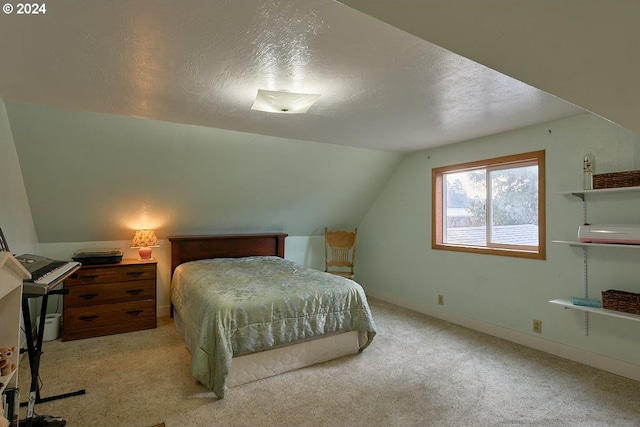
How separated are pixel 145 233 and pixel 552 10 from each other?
394 cm

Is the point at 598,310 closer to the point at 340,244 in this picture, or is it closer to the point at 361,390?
the point at 361,390

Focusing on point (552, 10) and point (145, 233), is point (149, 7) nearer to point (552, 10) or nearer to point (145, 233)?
point (552, 10)

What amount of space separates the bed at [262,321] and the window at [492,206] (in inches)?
65.8

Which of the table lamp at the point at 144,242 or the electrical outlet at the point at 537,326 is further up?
the table lamp at the point at 144,242

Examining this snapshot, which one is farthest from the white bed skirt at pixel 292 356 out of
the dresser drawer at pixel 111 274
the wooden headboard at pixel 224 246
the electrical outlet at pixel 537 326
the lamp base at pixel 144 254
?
the electrical outlet at pixel 537 326

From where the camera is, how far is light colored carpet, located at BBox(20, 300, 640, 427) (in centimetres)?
199

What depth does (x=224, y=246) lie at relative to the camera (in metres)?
4.32

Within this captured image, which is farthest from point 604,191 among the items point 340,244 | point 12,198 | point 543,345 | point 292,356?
point 12,198

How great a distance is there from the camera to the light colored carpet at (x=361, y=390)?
1.99 meters

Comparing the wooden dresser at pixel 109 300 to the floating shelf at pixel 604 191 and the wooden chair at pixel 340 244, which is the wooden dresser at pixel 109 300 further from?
the floating shelf at pixel 604 191

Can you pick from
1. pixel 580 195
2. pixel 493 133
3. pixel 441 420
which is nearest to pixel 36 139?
pixel 441 420

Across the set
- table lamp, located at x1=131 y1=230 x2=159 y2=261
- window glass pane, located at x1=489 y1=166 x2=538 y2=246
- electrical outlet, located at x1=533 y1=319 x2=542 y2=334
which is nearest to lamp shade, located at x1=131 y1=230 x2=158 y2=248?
table lamp, located at x1=131 y1=230 x2=159 y2=261

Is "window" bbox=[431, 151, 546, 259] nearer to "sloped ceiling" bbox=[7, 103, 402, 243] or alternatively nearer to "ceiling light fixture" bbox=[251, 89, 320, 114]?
"sloped ceiling" bbox=[7, 103, 402, 243]

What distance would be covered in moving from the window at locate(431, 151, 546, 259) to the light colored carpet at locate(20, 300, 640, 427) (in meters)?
1.03
